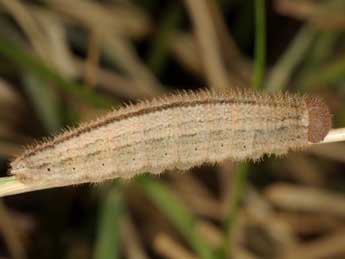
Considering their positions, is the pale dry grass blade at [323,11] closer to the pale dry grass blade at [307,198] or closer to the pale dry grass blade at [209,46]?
the pale dry grass blade at [209,46]

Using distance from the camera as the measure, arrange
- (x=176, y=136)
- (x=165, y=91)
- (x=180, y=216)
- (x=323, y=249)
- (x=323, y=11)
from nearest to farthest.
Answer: (x=176, y=136), (x=180, y=216), (x=323, y=249), (x=323, y=11), (x=165, y=91)

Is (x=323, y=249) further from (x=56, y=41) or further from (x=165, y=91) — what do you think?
(x=56, y=41)

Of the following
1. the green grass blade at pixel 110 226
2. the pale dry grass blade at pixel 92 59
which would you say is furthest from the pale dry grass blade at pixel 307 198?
the pale dry grass blade at pixel 92 59

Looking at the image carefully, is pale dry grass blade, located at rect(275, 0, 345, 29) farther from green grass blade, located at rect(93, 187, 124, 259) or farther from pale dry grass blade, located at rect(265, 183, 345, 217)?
green grass blade, located at rect(93, 187, 124, 259)

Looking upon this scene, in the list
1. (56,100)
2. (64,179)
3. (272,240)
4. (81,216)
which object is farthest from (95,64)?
(64,179)

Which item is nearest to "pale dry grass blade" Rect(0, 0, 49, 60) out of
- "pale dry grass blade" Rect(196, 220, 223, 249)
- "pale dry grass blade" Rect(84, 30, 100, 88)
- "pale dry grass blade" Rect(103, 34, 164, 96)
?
"pale dry grass blade" Rect(84, 30, 100, 88)

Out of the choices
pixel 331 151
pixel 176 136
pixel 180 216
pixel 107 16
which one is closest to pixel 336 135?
pixel 176 136
